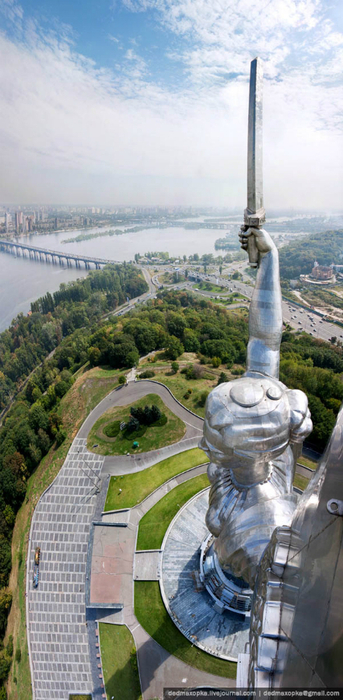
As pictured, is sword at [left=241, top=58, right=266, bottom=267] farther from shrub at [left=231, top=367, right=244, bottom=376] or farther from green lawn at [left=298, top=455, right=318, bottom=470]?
shrub at [left=231, top=367, right=244, bottom=376]

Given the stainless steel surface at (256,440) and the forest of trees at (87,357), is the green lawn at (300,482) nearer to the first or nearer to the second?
the forest of trees at (87,357)

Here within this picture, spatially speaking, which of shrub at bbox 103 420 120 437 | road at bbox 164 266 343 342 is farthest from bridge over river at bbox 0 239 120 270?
shrub at bbox 103 420 120 437

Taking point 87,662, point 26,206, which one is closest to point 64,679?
point 87,662

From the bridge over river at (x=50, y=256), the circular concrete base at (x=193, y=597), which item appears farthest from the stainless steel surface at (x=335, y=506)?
the bridge over river at (x=50, y=256)

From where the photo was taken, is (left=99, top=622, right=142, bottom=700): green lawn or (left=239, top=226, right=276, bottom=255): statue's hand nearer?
(left=239, top=226, right=276, bottom=255): statue's hand

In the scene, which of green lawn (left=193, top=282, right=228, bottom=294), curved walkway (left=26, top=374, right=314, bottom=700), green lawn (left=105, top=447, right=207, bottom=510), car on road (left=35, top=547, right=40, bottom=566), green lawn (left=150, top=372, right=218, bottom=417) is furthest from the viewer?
green lawn (left=193, top=282, right=228, bottom=294)

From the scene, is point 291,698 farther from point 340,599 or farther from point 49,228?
point 49,228

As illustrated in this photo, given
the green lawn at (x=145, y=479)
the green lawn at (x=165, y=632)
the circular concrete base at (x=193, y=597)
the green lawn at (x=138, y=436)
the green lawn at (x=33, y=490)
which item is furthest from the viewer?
the green lawn at (x=138, y=436)
